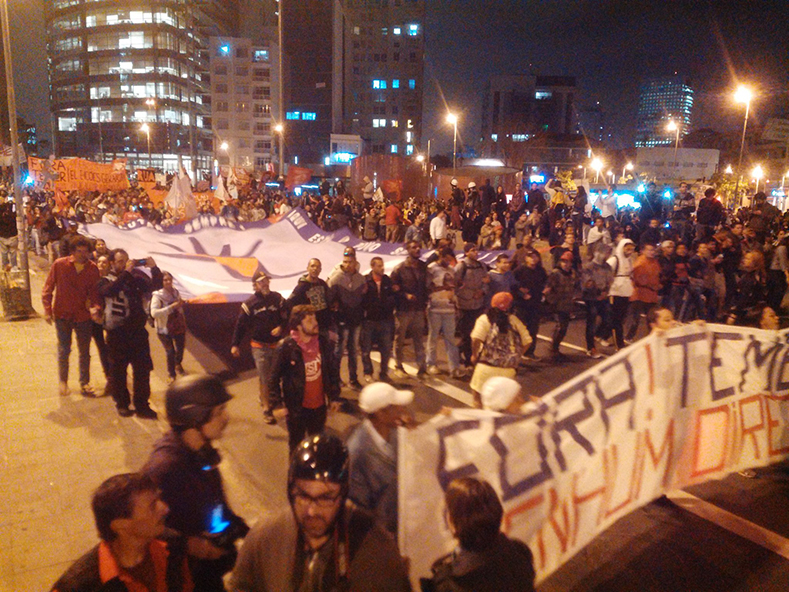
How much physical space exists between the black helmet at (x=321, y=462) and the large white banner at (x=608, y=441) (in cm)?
65

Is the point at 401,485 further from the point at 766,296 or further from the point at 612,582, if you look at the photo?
the point at 766,296

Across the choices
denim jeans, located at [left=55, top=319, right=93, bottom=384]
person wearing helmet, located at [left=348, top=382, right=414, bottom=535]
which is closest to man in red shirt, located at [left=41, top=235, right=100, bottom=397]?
denim jeans, located at [left=55, top=319, right=93, bottom=384]

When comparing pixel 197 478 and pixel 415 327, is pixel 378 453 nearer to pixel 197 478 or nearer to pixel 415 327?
pixel 197 478

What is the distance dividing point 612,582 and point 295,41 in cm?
10215

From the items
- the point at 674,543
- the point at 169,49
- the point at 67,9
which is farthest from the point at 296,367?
the point at 67,9

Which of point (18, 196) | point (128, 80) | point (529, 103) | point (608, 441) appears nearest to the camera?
point (608, 441)

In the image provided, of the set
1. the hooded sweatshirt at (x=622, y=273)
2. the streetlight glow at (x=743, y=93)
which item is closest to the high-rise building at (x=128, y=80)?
the streetlight glow at (x=743, y=93)

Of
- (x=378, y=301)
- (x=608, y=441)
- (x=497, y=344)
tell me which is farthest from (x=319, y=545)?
(x=378, y=301)

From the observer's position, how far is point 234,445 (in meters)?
6.36

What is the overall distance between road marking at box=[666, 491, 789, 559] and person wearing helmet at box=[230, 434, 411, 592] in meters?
3.63

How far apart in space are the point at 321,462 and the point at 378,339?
6.09m

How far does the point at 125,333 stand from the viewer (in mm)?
6781

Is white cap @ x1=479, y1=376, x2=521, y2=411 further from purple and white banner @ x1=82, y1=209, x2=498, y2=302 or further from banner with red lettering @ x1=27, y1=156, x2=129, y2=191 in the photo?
banner with red lettering @ x1=27, y1=156, x2=129, y2=191

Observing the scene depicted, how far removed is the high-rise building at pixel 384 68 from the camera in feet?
360
